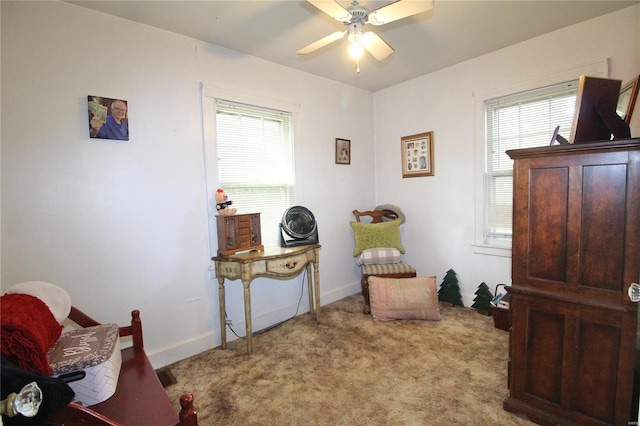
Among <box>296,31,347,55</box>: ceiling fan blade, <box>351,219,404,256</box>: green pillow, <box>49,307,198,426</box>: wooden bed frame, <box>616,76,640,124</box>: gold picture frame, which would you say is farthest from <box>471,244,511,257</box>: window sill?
<box>49,307,198,426</box>: wooden bed frame

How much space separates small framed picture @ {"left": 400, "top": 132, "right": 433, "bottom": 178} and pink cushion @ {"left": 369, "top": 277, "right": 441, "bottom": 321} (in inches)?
50.8

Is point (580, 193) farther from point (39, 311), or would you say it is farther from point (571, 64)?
point (39, 311)

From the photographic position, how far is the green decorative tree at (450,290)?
329 cm

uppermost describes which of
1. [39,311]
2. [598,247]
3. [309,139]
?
[309,139]

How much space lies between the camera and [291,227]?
2.90 m

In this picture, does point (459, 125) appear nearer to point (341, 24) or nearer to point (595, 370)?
point (341, 24)

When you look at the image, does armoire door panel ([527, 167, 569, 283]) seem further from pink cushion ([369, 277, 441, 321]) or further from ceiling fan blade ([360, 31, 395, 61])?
pink cushion ([369, 277, 441, 321])

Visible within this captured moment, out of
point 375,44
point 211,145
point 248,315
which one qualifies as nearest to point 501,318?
point 248,315

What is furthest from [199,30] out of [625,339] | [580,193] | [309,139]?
[625,339]

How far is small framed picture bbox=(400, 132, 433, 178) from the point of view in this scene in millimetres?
3498

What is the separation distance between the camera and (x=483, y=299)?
120 inches

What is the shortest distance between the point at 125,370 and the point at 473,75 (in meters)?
3.62

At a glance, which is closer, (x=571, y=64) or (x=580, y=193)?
(x=580, y=193)

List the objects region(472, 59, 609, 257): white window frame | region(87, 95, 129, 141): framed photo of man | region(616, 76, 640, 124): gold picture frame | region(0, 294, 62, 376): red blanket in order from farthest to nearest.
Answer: region(472, 59, 609, 257): white window frame → region(87, 95, 129, 141): framed photo of man → region(616, 76, 640, 124): gold picture frame → region(0, 294, 62, 376): red blanket
